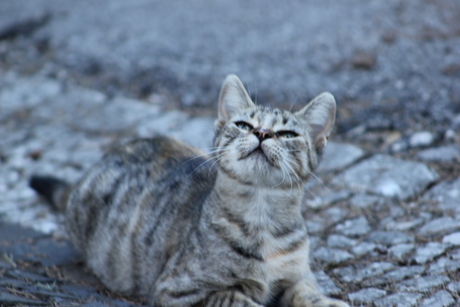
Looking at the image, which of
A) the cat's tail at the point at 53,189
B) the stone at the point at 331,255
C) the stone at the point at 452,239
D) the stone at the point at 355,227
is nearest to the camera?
the stone at the point at 452,239

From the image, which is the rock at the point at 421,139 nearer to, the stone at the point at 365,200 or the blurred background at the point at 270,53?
the blurred background at the point at 270,53

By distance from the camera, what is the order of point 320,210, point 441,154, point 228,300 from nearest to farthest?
point 228,300, point 320,210, point 441,154

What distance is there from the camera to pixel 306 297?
3.55 m

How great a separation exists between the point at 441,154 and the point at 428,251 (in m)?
1.81

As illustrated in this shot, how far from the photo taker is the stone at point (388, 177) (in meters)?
5.43

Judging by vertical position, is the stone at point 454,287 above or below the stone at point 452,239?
above

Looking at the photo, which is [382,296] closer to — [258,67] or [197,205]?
[197,205]

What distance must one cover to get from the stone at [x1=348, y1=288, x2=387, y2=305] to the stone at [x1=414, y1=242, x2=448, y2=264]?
1.69ft

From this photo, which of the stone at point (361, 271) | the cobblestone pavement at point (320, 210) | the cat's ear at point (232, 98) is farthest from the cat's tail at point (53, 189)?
the stone at point (361, 271)

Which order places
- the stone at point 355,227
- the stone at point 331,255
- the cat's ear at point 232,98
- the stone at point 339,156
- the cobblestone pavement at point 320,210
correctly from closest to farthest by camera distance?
the cobblestone pavement at point 320,210
the cat's ear at point 232,98
the stone at point 331,255
the stone at point 355,227
the stone at point 339,156

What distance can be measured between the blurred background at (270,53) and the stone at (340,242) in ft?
5.78

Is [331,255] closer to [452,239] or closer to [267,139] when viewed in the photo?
[452,239]

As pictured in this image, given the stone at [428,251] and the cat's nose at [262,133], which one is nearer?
the cat's nose at [262,133]

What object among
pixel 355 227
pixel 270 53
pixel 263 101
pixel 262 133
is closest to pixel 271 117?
pixel 262 133
